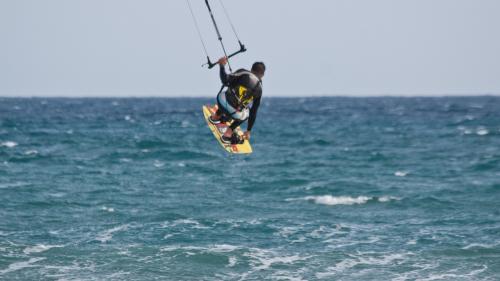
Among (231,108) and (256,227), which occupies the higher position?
(231,108)

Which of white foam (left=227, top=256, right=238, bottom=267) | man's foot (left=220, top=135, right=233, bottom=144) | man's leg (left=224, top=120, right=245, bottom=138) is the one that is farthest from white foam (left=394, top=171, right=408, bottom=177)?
man's leg (left=224, top=120, right=245, bottom=138)

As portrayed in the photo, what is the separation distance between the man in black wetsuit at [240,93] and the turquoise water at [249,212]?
5880 millimetres

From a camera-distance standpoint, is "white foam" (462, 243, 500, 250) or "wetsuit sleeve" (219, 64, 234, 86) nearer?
"wetsuit sleeve" (219, 64, 234, 86)

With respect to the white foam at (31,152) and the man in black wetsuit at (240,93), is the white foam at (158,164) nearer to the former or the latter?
the white foam at (31,152)

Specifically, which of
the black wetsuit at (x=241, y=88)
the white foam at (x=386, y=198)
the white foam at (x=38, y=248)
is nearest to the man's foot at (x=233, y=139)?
the black wetsuit at (x=241, y=88)

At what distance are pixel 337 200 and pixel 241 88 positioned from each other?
17.5m

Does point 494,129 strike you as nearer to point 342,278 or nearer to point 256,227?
point 256,227

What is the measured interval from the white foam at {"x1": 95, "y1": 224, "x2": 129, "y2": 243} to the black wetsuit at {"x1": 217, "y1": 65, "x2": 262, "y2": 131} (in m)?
10.2

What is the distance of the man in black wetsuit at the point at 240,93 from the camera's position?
16.5 m

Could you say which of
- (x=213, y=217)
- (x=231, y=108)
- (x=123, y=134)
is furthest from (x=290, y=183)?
(x=123, y=134)

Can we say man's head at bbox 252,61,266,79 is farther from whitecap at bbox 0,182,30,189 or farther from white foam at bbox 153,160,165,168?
white foam at bbox 153,160,165,168

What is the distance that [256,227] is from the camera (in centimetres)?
2745

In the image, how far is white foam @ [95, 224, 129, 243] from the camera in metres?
25.7

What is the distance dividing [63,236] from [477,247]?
1289cm
